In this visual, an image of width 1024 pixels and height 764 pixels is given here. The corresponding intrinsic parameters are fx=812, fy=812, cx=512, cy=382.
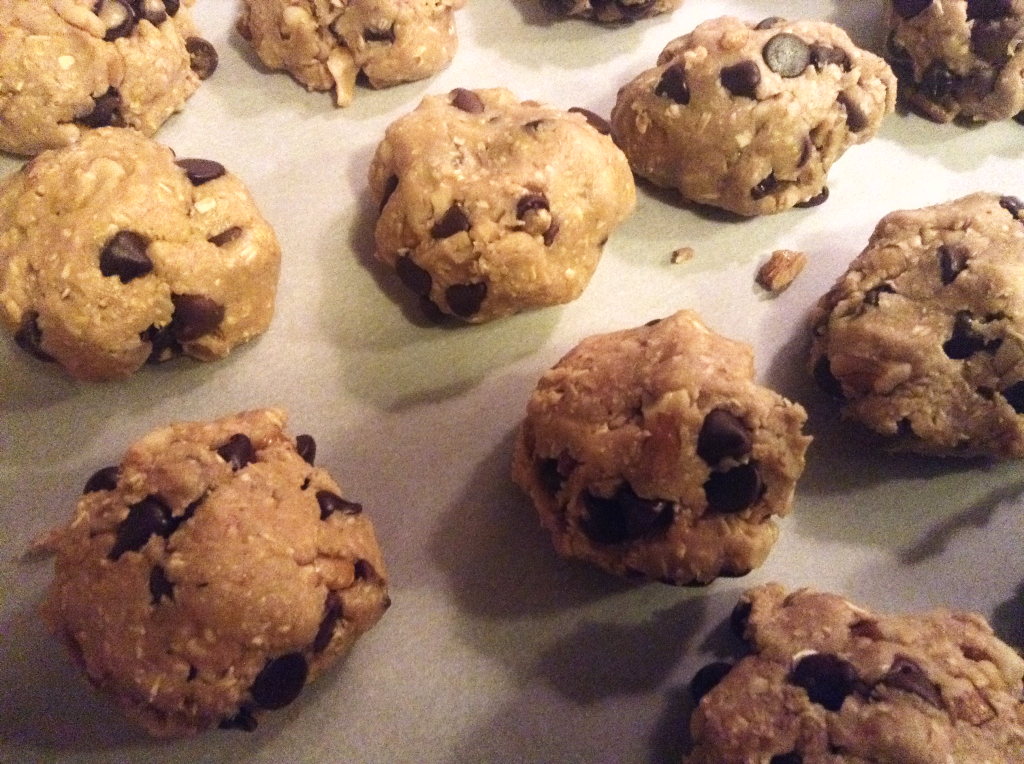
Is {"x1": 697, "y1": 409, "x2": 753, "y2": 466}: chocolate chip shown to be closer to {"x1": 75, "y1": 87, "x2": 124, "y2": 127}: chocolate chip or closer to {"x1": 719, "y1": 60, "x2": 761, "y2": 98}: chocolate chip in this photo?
{"x1": 719, "y1": 60, "x2": 761, "y2": 98}: chocolate chip

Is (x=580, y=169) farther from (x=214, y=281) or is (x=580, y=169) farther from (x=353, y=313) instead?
(x=214, y=281)

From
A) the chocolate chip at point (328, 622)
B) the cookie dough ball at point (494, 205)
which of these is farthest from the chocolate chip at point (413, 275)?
the chocolate chip at point (328, 622)

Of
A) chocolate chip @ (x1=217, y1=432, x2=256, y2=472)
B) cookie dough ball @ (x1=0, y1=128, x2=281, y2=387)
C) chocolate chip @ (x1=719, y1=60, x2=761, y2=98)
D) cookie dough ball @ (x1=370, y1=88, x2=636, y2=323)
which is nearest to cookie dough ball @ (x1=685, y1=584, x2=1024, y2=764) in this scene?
cookie dough ball @ (x1=370, y1=88, x2=636, y2=323)

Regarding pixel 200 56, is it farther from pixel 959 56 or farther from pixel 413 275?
pixel 959 56

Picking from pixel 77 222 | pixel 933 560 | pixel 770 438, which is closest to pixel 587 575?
pixel 770 438

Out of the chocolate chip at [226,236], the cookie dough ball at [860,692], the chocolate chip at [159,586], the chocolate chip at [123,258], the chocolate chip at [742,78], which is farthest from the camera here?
the chocolate chip at [742,78]

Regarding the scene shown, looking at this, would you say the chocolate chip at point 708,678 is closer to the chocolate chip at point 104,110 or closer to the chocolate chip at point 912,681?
the chocolate chip at point 912,681
